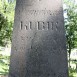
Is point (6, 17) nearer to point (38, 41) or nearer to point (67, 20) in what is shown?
point (67, 20)

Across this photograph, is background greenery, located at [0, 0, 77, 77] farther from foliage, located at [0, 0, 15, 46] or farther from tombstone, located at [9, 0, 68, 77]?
tombstone, located at [9, 0, 68, 77]

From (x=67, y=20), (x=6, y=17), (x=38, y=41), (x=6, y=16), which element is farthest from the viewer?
(x=6, y=17)

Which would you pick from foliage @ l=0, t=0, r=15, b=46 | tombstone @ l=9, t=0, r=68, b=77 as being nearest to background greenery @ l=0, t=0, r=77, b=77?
foliage @ l=0, t=0, r=15, b=46

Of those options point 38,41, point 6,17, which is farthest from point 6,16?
point 38,41

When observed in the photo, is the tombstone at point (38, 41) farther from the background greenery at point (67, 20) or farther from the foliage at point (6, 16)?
the foliage at point (6, 16)

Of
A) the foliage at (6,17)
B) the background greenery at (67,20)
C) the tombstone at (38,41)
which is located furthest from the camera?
the foliage at (6,17)

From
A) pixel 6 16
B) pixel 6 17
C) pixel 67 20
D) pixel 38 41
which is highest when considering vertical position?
pixel 6 16

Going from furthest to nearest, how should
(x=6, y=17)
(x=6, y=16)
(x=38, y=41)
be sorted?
(x=6, y=17) < (x=6, y=16) < (x=38, y=41)

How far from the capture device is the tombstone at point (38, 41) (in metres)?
3.82

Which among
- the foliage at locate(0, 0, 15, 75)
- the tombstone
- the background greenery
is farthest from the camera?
the foliage at locate(0, 0, 15, 75)

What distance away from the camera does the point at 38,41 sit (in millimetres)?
3877

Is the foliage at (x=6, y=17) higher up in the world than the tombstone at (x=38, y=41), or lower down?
→ higher up

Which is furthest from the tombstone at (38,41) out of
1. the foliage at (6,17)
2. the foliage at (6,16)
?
the foliage at (6,16)

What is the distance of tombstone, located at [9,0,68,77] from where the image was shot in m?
3.82
